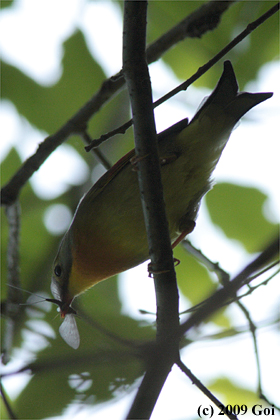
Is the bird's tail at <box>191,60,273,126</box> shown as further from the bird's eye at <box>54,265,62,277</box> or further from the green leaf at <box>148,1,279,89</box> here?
the bird's eye at <box>54,265,62,277</box>

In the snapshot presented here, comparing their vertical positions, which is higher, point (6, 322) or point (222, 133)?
point (222, 133)

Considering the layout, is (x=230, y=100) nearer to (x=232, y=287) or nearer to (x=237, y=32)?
(x=237, y=32)

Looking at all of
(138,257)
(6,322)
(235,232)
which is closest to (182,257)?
(235,232)

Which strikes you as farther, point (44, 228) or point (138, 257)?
point (44, 228)

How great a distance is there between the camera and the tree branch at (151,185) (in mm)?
Answer: 2023

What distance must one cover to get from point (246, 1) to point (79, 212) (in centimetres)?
205

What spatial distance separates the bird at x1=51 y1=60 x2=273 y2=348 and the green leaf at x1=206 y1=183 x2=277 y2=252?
1.34 ft

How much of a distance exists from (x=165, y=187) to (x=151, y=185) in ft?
2.75

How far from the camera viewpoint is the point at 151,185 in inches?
88.7

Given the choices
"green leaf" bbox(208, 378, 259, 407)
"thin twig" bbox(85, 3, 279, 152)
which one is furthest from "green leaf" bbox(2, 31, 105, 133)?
"green leaf" bbox(208, 378, 259, 407)

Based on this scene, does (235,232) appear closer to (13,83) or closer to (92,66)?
(92,66)

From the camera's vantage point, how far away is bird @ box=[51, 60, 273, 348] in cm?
305

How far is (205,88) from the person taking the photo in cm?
398

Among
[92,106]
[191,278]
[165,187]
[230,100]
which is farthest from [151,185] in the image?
[191,278]
